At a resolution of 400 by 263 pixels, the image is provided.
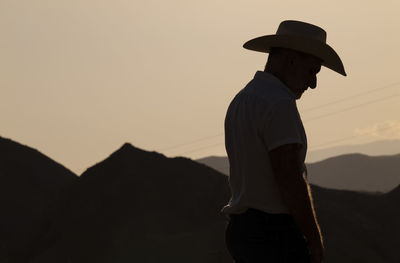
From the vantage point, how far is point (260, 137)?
4.13m

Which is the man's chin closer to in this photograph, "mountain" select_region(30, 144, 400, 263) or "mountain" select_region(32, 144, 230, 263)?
"mountain" select_region(30, 144, 400, 263)

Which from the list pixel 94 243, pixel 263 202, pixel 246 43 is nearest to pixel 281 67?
pixel 246 43

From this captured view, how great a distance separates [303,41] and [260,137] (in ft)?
2.02

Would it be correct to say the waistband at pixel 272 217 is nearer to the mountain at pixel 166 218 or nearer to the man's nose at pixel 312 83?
the man's nose at pixel 312 83

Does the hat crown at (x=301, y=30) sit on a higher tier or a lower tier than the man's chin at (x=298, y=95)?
higher

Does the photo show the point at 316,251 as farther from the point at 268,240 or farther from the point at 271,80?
the point at 271,80

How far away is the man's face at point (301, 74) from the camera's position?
4.33 metres

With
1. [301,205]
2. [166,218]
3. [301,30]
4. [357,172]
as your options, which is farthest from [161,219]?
[357,172]

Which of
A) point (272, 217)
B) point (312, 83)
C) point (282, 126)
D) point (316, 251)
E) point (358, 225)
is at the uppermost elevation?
point (312, 83)

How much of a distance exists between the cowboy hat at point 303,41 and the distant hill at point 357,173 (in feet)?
463

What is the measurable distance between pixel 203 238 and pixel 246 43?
27923mm

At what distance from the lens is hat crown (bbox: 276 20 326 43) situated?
438cm

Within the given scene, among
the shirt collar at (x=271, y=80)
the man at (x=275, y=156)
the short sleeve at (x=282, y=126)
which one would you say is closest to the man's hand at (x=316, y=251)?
the man at (x=275, y=156)

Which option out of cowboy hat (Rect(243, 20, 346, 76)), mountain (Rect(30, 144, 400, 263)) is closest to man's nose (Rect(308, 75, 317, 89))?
cowboy hat (Rect(243, 20, 346, 76))
